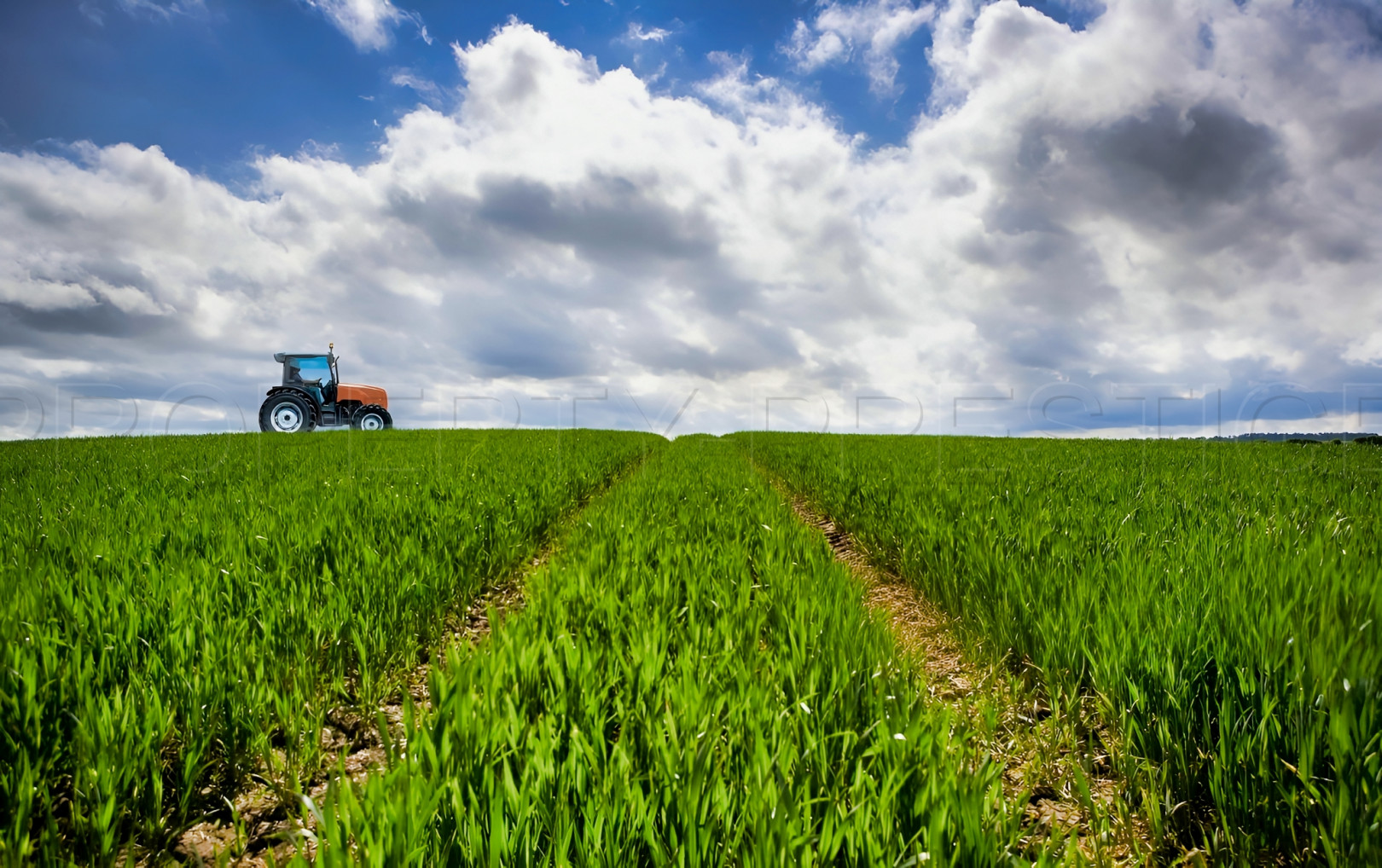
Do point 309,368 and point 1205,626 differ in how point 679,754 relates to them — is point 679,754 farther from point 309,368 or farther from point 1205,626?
point 309,368

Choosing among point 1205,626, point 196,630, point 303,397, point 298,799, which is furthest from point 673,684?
point 303,397

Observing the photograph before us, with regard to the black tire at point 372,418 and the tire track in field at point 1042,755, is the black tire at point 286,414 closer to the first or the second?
the black tire at point 372,418

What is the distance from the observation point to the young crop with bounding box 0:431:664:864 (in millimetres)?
1957

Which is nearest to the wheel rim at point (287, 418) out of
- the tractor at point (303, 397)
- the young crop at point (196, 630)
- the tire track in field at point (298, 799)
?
the tractor at point (303, 397)

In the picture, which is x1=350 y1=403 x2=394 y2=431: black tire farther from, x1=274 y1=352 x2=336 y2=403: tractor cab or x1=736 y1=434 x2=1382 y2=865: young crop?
x1=736 y1=434 x2=1382 y2=865: young crop

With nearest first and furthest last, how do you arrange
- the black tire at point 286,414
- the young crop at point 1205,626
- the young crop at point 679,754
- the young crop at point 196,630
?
the young crop at point 679,754 < the young crop at point 1205,626 < the young crop at point 196,630 < the black tire at point 286,414

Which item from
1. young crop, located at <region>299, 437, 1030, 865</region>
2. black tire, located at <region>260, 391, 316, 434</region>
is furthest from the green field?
black tire, located at <region>260, 391, 316, 434</region>

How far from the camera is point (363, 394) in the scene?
25391mm

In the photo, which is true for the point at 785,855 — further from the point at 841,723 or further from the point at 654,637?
the point at 654,637

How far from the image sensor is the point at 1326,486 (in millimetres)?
7578

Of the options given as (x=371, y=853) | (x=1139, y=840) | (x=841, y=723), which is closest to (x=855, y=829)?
(x=841, y=723)

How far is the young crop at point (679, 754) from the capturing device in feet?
4.70

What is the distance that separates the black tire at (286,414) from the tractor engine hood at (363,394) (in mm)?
1920

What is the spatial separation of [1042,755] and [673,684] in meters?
1.64
